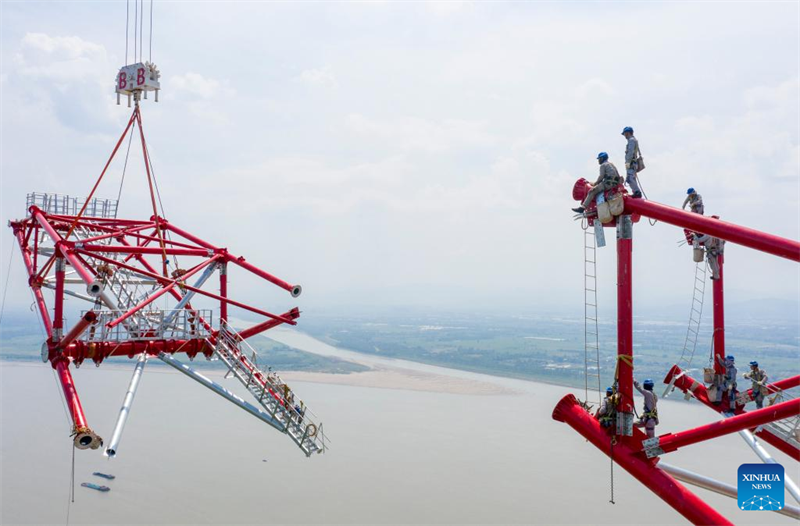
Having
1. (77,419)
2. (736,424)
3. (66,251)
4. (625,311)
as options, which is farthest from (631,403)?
(66,251)

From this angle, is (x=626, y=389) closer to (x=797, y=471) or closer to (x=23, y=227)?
(x=23, y=227)

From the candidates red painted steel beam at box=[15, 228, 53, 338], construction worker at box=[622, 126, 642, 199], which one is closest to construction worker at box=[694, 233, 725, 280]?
construction worker at box=[622, 126, 642, 199]

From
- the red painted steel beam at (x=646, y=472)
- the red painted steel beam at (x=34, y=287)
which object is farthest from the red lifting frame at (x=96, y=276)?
the red painted steel beam at (x=646, y=472)

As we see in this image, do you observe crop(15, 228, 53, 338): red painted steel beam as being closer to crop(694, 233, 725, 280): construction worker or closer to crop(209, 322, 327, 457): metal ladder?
crop(209, 322, 327, 457): metal ladder

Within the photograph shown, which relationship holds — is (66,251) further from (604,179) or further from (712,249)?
(712,249)

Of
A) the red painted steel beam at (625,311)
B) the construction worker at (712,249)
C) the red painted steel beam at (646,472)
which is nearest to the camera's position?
the red painted steel beam at (646,472)

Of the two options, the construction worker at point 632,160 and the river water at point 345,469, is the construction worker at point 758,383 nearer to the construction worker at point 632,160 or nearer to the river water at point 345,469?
the construction worker at point 632,160
